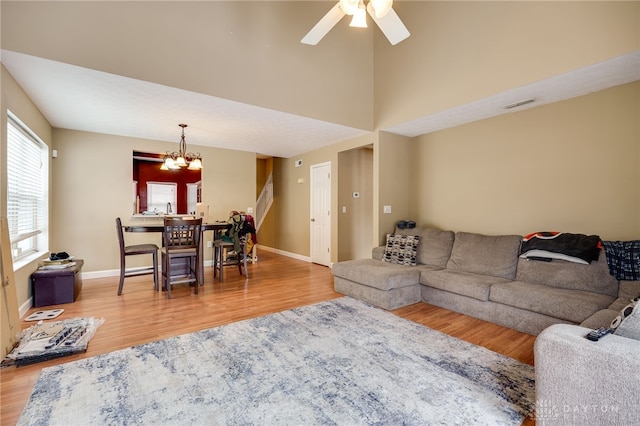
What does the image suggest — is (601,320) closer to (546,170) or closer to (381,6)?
(546,170)

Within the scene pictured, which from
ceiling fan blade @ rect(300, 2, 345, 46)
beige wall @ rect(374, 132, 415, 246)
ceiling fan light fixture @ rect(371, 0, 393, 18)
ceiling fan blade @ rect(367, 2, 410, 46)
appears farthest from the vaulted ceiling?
ceiling fan light fixture @ rect(371, 0, 393, 18)

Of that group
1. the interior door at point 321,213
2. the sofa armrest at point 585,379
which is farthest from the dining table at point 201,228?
the sofa armrest at point 585,379

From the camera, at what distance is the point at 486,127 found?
158 inches

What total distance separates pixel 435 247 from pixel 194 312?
10.4 feet

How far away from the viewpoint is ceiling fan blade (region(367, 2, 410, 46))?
7.36 feet

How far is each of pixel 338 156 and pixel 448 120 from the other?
6.69 ft

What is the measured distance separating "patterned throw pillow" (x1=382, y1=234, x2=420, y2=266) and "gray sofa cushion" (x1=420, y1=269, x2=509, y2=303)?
43cm

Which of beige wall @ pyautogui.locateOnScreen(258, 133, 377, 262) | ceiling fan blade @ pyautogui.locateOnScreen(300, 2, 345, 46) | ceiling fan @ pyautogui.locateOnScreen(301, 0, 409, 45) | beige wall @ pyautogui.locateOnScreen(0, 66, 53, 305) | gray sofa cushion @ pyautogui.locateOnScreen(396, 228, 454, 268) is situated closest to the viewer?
ceiling fan @ pyautogui.locateOnScreen(301, 0, 409, 45)

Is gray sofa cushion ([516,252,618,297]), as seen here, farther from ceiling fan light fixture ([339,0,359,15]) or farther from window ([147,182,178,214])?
window ([147,182,178,214])

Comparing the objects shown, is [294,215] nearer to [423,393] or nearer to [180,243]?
[180,243]

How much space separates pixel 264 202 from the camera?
802cm

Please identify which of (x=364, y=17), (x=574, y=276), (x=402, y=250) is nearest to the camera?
(x=364, y=17)

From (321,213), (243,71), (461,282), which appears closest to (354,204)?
(321,213)

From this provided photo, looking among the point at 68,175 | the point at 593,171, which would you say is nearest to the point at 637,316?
the point at 593,171
